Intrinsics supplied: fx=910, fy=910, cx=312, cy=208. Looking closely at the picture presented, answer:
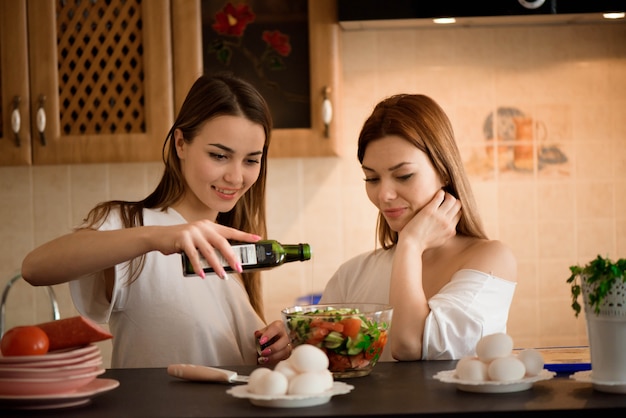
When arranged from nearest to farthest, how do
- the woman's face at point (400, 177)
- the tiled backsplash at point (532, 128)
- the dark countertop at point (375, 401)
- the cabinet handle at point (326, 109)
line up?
the dark countertop at point (375, 401) < the woman's face at point (400, 177) < the cabinet handle at point (326, 109) < the tiled backsplash at point (532, 128)

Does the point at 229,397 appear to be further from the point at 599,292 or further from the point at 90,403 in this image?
the point at 599,292

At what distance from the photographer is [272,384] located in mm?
1238

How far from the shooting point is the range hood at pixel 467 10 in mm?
2803

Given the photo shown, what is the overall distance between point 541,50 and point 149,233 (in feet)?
6.74

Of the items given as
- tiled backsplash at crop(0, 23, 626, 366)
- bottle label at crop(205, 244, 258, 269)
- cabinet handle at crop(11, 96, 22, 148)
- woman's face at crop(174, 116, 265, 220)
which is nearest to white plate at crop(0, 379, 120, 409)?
bottle label at crop(205, 244, 258, 269)

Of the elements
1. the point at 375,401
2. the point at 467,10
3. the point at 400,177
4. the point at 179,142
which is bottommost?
the point at 375,401

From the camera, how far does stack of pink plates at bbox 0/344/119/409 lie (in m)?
1.29

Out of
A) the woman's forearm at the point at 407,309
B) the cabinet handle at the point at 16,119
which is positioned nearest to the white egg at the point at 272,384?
the woman's forearm at the point at 407,309

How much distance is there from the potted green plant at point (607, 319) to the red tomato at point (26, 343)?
2.56 feet

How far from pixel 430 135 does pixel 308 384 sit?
94 centimetres

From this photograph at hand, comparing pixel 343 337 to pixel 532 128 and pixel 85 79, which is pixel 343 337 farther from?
pixel 532 128

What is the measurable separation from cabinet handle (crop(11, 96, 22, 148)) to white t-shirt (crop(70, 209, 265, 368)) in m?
1.07

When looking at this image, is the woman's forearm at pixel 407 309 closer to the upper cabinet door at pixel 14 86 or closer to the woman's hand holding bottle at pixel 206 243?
the woman's hand holding bottle at pixel 206 243

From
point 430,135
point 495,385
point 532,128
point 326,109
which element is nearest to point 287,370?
point 495,385
